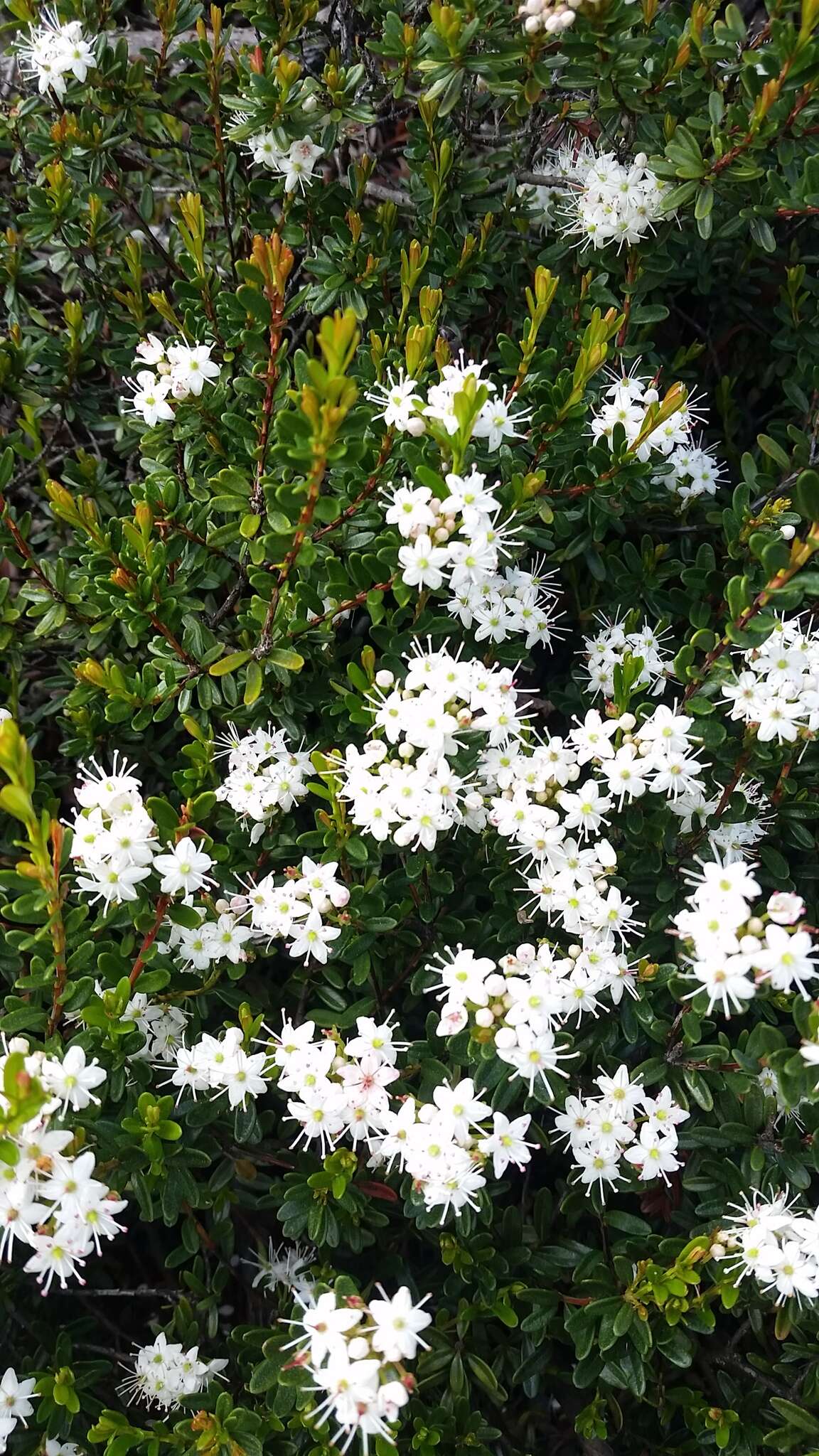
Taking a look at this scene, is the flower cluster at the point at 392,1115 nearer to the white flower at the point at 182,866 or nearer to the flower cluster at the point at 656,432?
the white flower at the point at 182,866

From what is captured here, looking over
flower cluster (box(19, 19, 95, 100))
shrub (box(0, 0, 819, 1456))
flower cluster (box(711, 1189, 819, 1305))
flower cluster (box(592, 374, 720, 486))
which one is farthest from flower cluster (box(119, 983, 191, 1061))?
flower cluster (box(19, 19, 95, 100))

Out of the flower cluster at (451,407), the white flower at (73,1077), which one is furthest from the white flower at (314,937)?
the flower cluster at (451,407)

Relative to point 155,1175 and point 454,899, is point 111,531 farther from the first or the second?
point 155,1175

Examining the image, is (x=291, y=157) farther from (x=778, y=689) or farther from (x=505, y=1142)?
(x=505, y=1142)

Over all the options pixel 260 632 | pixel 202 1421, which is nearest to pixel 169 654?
pixel 260 632

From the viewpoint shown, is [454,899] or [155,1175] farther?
[454,899]
